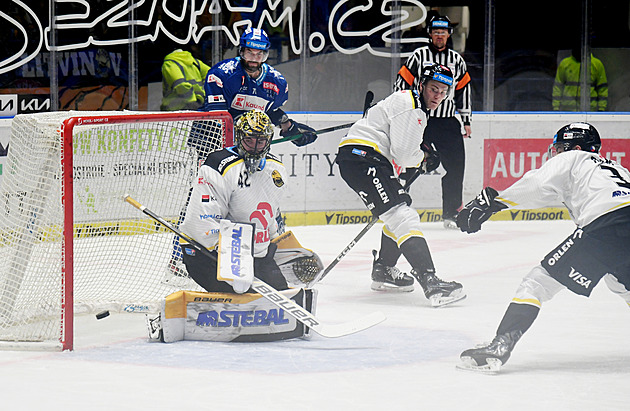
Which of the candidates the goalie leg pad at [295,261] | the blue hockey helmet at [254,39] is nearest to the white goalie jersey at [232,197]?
the goalie leg pad at [295,261]

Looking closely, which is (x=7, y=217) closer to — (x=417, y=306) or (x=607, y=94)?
(x=417, y=306)

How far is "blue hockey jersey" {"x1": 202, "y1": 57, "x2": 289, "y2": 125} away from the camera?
529 cm

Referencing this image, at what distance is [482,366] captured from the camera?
131 inches

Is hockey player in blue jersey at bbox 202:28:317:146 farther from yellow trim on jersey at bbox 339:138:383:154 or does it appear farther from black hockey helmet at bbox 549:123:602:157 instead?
black hockey helmet at bbox 549:123:602:157

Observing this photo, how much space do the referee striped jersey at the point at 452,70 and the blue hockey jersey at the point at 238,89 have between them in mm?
1575

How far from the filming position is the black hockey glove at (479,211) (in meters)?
3.50

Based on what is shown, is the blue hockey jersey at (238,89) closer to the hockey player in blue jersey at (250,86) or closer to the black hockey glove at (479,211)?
the hockey player in blue jersey at (250,86)

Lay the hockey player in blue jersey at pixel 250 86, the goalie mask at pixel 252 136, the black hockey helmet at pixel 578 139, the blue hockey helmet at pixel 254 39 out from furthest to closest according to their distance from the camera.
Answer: the hockey player in blue jersey at pixel 250 86
the blue hockey helmet at pixel 254 39
the goalie mask at pixel 252 136
the black hockey helmet at pixel 578 139

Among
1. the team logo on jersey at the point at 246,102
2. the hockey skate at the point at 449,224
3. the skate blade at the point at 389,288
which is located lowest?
the hockey skate at the point at 449,224

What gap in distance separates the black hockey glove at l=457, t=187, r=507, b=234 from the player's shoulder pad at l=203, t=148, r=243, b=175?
0.90 metres

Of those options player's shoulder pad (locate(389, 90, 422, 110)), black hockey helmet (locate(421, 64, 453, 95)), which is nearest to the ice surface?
player's shoulder pad (locate(389, 90, 422, 110))

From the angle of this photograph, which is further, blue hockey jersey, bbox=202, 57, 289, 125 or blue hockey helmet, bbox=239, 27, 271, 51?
blue hockey jersey, bbox=202, 57, 289, 125

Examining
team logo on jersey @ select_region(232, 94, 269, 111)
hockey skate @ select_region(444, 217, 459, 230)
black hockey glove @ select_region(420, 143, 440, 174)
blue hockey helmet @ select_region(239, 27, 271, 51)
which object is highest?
blue hockey helmet @ select_region(239, 27, 271, 51)

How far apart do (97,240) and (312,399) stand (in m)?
1.73
